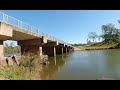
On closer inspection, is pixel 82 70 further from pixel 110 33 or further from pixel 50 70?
pixel 110 33

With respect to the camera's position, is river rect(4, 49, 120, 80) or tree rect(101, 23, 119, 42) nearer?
river rect(4, 49, 120, 80)

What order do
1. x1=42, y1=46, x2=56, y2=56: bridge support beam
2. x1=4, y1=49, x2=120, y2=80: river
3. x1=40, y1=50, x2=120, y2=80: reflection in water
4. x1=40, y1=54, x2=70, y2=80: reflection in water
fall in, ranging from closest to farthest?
x1=4, y1=49, x2=120, y2=80: river
x1=40, y1=50, x2=120, y2=80: reflection in water
x1=40, y1=54, x2=70, y2=80: reflection in water
x1=42, y1=46, x2=56, y2=56: bridge support beam

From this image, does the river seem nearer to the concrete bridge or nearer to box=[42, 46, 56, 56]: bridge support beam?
the concrete bridge

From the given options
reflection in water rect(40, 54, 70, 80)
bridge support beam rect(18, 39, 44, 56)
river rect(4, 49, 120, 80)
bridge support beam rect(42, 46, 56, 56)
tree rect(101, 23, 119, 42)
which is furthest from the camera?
tree rect(101, 23, 119, 42)

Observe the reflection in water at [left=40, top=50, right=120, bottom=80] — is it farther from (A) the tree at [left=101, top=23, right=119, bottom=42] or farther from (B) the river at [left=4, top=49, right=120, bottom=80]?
(A) the tree at [left=101, top=23, right=119, bottom=42]

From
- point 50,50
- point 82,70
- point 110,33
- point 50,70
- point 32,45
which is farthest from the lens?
point 110,33

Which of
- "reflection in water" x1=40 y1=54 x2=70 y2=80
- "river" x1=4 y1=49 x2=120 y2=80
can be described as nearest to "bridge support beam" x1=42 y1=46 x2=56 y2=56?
"river" x1=4 y1=49 x2=120 y2=80

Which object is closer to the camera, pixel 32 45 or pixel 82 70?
pixel 82 70

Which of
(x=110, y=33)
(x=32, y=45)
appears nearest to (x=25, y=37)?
(x=32, y=45)

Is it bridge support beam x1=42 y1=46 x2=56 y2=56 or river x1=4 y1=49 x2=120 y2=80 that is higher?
bridge support beam x1=42 y1=46 x2=56 y2=56

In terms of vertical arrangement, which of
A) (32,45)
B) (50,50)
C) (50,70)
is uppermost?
(32,45)

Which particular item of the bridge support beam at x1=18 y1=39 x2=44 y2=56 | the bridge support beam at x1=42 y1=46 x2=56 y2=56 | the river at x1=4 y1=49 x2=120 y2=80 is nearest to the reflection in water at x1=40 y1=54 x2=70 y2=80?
the river at x1=4 y1=49 x2=120 y2=80
